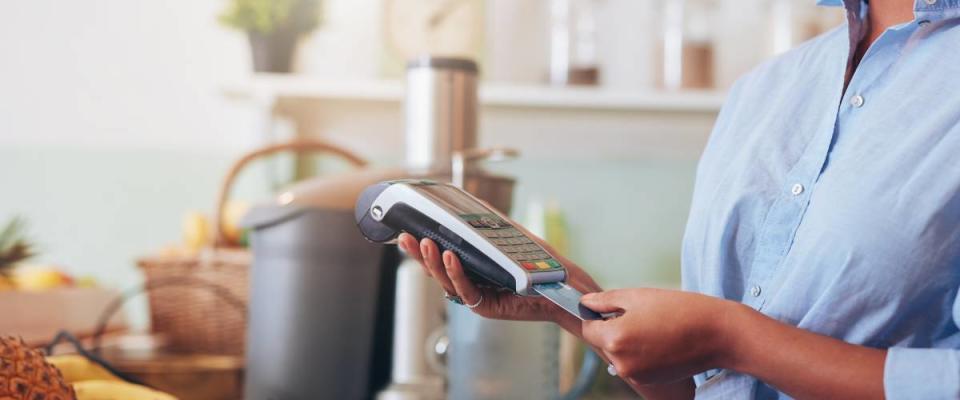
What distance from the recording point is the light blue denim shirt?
0.62 metres

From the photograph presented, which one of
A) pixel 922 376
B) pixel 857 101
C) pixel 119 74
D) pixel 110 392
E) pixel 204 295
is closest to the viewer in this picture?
pixel 922 376

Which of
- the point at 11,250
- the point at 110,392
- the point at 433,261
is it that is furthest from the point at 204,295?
the point at 433,261

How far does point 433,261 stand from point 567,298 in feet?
0.30

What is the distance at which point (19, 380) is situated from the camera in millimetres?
691

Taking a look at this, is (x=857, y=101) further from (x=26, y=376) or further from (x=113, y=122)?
(x=113, y=122)

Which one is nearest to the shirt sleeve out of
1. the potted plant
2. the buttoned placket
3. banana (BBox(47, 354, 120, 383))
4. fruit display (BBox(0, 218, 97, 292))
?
the buttoned placket

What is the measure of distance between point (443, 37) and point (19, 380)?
4.63 ft

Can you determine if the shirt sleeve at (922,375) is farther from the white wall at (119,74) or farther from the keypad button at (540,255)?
the white wall at (119,74)

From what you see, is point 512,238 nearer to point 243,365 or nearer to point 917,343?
point 917,343

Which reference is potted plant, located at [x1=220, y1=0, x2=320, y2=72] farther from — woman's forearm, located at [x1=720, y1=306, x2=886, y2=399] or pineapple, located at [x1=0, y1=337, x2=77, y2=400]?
woman's forearm, located at [x1=720, y1=306, x2=886, y2=399]

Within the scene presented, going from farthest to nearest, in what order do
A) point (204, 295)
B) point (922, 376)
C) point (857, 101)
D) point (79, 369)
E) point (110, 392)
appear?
point (204, 295), point (79, 369), point (110, 392), point (857, 101), point (922, 376)

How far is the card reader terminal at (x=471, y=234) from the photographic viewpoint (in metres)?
0.64

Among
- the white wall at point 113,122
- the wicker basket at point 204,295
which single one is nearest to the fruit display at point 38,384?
the wicker basket at point 204,295

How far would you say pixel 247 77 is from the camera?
2.01m
